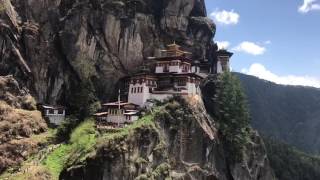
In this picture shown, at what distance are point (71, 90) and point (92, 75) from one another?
4.99 meters

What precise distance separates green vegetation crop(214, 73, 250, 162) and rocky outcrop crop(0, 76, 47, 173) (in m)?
33.6

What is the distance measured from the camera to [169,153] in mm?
79000

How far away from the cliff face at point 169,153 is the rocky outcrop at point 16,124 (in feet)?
31.9

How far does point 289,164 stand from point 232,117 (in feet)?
269

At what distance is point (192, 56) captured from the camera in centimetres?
10612

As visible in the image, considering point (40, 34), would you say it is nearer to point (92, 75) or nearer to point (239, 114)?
point (92, 75)

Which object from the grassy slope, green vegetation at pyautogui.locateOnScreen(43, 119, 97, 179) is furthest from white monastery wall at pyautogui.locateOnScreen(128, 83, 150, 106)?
green vegetation at pyautogui.locateOnScreen(43, 119, 97, 179)

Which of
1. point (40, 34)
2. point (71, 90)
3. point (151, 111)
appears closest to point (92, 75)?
point (71, 90)

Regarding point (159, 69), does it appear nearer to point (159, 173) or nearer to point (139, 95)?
point (139, 95)

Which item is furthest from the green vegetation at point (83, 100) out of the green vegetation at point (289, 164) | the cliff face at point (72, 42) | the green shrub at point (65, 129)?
the green vegetation at point (289, 164)

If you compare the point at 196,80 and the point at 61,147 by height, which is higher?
the point at 196,80

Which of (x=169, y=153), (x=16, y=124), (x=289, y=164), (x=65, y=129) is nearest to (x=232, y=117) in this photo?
(x=169, y=153)

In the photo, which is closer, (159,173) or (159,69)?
(159,173)

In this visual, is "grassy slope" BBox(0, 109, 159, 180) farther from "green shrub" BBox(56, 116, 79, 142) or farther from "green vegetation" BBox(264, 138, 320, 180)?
"green vegetation" BBox(264, 138, 320, 180)
